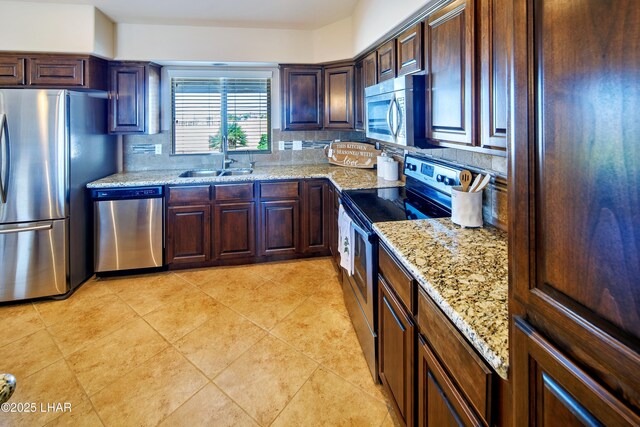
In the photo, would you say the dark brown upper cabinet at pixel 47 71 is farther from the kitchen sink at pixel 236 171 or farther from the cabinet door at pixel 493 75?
the cabinet door at pixel 493 75

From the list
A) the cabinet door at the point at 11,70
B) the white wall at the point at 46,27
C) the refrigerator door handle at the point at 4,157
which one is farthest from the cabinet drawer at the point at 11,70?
the refrigerator door handle at the point at 4,157

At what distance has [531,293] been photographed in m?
0.62

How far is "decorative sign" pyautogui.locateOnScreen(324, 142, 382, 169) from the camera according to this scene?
12.3 ft

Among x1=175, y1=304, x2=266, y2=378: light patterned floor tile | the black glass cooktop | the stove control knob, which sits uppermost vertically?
the stove control knob

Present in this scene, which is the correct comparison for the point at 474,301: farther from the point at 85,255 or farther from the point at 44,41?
the point at 44,41

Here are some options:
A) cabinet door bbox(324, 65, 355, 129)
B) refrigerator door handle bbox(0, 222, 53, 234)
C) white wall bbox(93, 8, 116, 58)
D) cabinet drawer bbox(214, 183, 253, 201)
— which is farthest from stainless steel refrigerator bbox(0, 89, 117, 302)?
cabinet door bbox(324, 65, 355, 129)

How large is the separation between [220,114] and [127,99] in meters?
0.97

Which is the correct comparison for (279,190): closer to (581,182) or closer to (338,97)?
(338,97)

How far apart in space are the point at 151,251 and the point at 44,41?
205 centimetres

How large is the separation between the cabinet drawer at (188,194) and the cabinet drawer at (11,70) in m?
1.58

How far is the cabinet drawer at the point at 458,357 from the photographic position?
2.80 ft

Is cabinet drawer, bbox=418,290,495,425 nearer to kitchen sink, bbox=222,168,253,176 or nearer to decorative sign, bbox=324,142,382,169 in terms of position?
decorative sign, bbox=324,142,382,169

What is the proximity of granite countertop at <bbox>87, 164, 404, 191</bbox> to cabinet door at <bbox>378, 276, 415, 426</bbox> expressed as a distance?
1.27 m

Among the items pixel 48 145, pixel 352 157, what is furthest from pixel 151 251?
pixel 352 157
